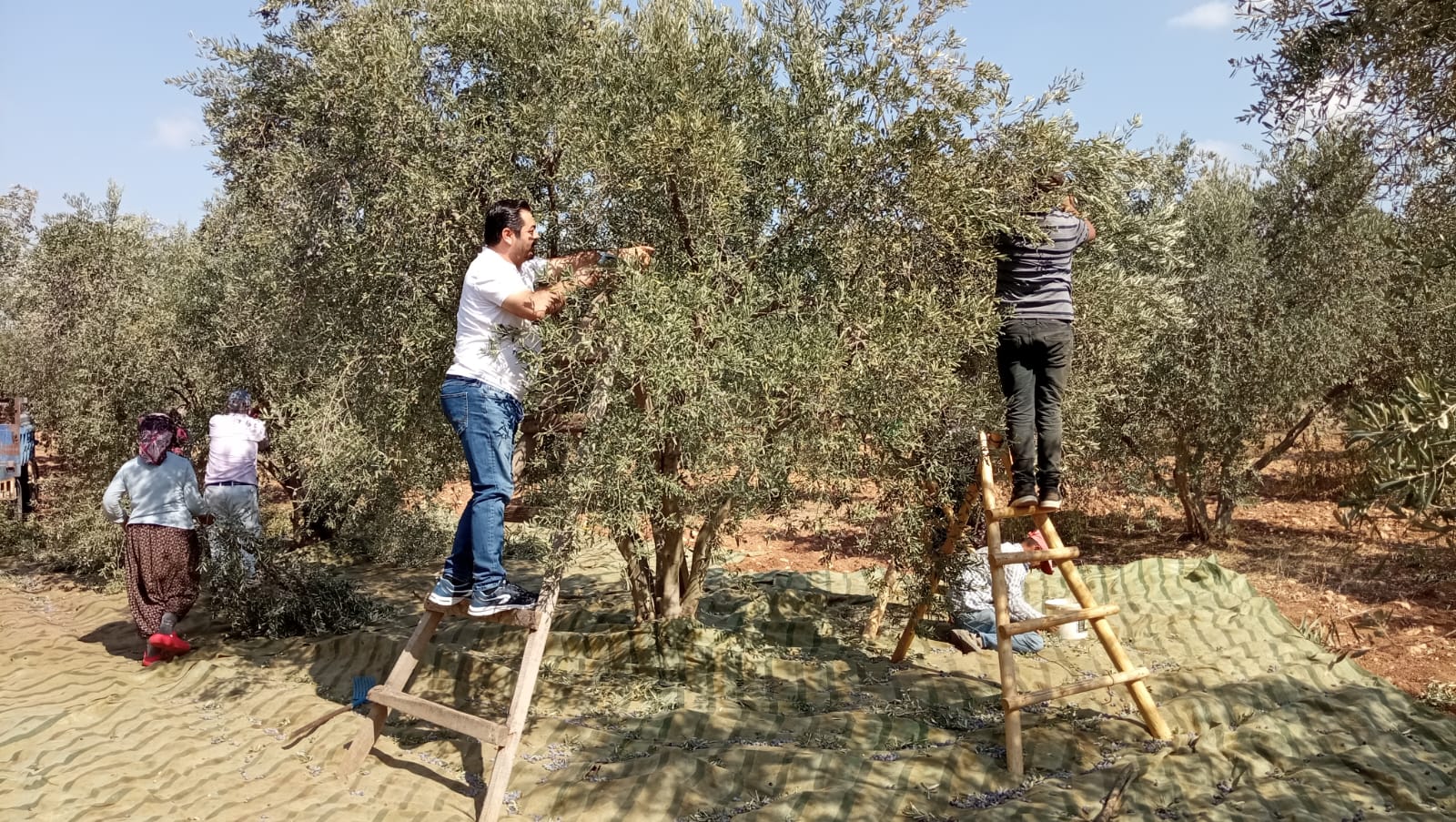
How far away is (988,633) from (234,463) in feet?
26.0

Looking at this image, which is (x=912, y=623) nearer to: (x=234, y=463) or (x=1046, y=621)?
(x=1046, y=621)

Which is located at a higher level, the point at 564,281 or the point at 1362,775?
the point at 564,281

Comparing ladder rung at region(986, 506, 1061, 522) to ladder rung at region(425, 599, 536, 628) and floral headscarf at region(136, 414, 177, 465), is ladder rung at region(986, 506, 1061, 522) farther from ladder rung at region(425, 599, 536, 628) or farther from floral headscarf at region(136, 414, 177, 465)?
floral headscarf at region(136, 414, 177, 465)

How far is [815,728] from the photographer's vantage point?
22.4 feet

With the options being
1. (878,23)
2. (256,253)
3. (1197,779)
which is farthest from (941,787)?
(256,253)

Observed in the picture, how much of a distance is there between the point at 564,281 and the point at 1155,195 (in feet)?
29.7

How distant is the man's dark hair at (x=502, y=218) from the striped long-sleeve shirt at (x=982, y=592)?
Answer: 14.0ft

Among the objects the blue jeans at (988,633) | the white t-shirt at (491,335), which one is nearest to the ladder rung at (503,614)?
the white t-shirt at (491,335)

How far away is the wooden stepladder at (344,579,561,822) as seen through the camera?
551 centimetres

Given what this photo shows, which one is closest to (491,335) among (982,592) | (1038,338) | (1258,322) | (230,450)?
(1038,338)

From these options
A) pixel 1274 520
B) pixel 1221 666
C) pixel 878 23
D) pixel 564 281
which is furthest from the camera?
pixel 1274 520

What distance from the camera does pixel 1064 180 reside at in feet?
20.7

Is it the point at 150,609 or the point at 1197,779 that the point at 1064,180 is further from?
the point at 150,609

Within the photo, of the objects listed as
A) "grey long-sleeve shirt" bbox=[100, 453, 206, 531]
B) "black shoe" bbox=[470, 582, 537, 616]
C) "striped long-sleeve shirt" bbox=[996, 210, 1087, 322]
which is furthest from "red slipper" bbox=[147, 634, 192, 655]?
"striped long-sleeve shirt" bbox=[996, 210, 1087, 322]
